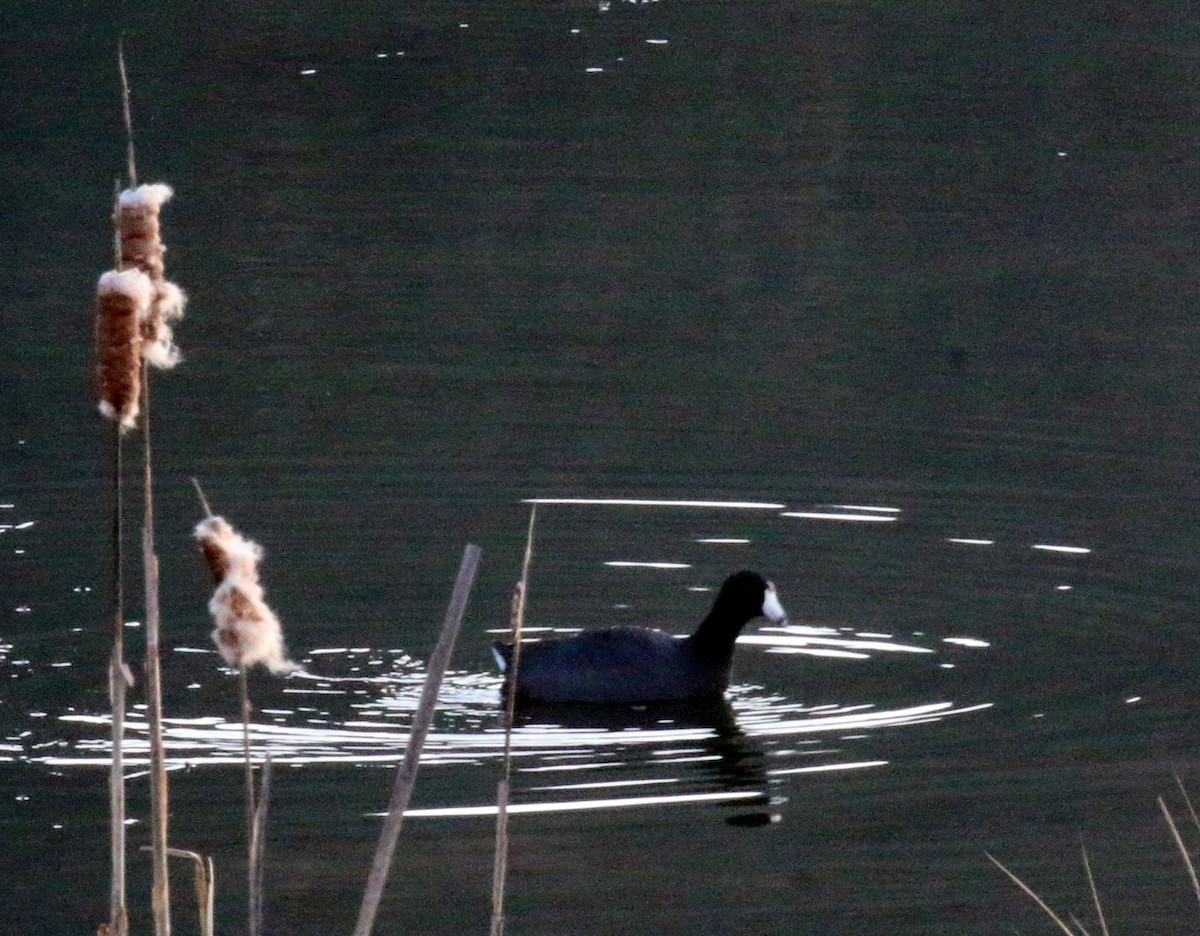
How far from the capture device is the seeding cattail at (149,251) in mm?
3033

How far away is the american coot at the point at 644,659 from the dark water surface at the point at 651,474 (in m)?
0.13

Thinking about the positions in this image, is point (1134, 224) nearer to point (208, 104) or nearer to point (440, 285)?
point (440, 285)

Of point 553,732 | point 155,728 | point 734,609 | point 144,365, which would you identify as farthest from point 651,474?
point 144,365

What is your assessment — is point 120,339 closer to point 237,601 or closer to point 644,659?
point 237,601

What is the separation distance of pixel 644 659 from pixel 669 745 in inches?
20.9

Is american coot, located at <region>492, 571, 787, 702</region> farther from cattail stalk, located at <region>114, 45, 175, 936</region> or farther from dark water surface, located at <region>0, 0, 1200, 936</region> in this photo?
cattail stalk, located at <region>114, 45, 175, 936</region>

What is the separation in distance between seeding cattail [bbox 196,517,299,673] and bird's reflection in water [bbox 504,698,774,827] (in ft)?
14.2

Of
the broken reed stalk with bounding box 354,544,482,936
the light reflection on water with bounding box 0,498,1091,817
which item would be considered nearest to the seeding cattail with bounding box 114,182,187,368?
the broken reed stalk with bounding box 354,544,482,936

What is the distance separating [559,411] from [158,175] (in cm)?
797

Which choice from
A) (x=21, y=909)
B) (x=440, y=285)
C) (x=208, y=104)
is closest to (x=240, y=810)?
(x=21, y=909)

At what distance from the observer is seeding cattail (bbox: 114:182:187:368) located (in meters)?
3.03

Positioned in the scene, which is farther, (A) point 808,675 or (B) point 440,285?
(B) point 440,285

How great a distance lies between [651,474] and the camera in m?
11.1

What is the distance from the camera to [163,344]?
314cm
